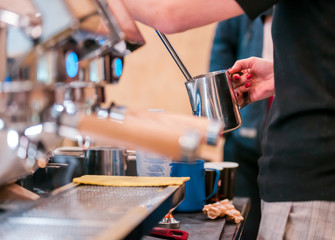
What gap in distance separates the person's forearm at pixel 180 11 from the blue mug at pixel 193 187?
46 cm

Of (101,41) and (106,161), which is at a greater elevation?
(101,41)

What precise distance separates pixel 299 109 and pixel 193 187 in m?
0.43

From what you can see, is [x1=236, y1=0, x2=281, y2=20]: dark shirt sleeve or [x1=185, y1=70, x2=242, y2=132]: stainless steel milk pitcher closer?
[x1=236, y1=0, x2=281, y2=20]: dark shirt sleeve

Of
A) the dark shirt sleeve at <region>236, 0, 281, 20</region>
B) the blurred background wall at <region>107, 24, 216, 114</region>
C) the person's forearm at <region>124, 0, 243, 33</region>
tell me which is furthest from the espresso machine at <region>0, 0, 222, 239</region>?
the blurred background wall at <region>107, 24, 216, 114</region>

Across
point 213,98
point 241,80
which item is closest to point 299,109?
point 213,98

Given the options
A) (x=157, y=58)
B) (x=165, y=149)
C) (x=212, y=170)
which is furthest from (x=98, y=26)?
(x=157, y=58)

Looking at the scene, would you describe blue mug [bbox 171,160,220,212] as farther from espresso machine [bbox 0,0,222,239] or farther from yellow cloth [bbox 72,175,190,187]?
espresso machine [bbox 0,0,222,239]

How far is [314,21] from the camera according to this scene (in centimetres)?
87

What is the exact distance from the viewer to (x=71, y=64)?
60 centimetres

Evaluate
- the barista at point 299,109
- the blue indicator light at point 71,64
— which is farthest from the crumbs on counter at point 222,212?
the blue indicator light at point 71,64

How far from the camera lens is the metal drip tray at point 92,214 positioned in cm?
59

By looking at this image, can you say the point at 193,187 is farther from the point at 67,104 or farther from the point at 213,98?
the point at 67,104

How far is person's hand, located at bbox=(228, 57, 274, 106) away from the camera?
45.1 inches

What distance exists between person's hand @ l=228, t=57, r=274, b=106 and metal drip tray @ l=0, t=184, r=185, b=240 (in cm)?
37
